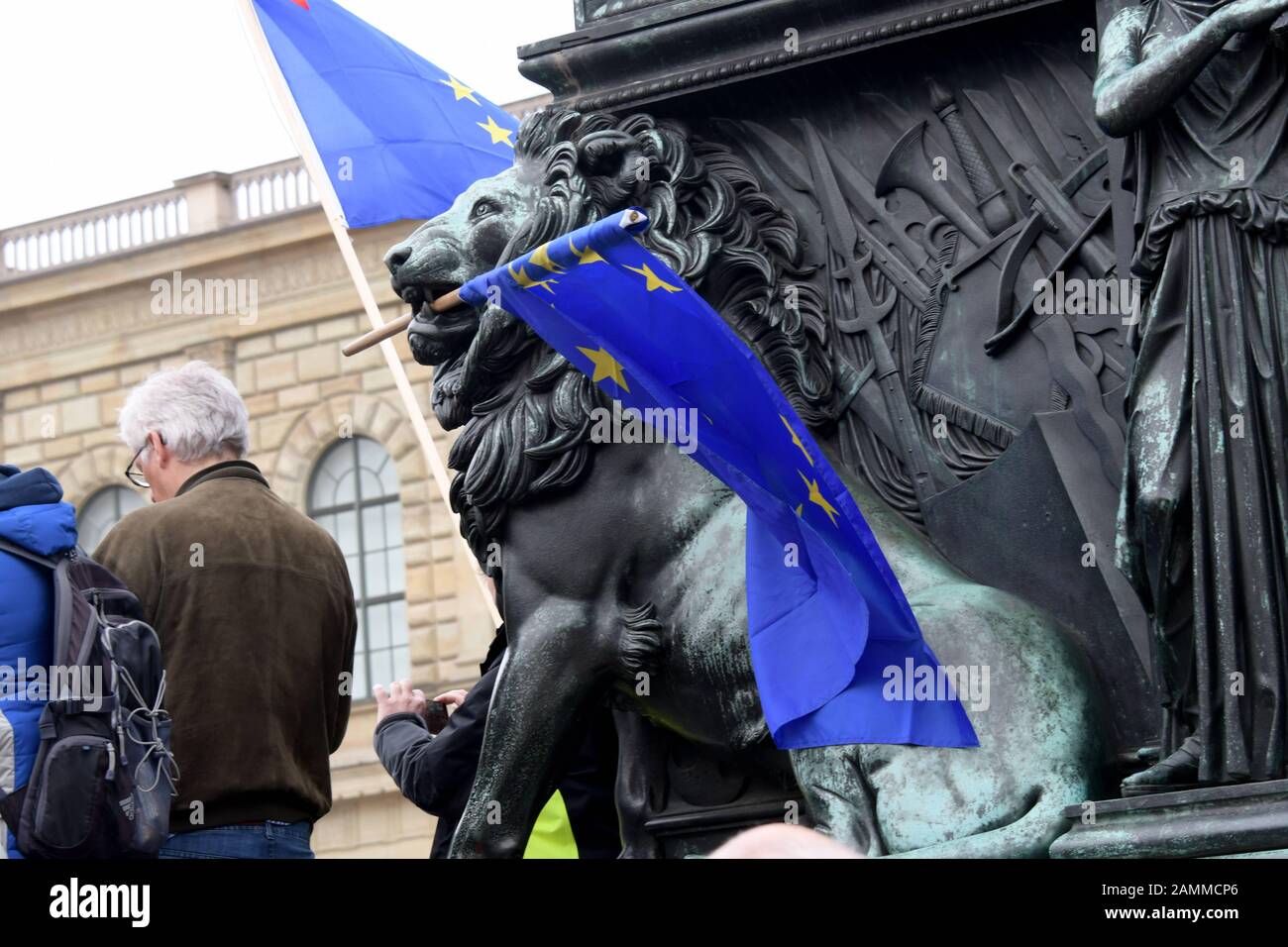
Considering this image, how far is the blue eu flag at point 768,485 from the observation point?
605 centimetres

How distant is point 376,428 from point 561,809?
22605 millimetres

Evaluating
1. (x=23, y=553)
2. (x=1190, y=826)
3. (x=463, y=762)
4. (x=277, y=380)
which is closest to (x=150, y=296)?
(x=277, y=380)

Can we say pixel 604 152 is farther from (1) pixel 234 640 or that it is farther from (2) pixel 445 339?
(1) pixel 234 640

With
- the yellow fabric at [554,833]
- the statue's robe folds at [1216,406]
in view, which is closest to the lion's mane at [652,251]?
the yellow fabric at [554,833]

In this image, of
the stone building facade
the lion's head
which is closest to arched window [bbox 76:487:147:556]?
the stone building facade

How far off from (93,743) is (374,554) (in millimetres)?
24219

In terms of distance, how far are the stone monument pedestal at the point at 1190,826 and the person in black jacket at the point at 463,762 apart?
1.69 m

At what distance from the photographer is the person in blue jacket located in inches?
215

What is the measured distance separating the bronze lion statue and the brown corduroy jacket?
0.53 metres

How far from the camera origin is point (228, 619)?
646cm

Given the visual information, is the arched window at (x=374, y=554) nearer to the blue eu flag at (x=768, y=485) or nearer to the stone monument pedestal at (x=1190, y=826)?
the blue eu flag at (x=768, y=485)

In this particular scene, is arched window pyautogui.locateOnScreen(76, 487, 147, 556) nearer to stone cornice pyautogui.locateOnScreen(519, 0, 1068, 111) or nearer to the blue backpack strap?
stone cornice pyautogui.locateOnScreen(519, 0, 1068, 111)

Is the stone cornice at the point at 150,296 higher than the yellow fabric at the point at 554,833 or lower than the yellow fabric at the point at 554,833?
higher
